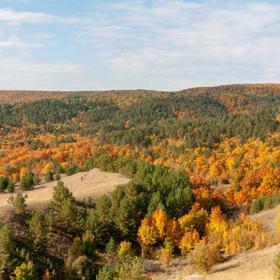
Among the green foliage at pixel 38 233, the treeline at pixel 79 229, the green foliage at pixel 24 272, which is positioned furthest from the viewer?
the green foliage at pixel 38 233

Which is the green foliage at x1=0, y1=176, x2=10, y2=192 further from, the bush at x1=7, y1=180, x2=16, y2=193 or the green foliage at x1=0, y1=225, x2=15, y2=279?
the green foliage at x1=0, y1=225, x2=15, y2=279

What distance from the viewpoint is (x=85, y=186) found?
12006cm

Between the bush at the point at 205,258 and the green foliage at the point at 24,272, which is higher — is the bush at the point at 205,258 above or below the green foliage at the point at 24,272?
above

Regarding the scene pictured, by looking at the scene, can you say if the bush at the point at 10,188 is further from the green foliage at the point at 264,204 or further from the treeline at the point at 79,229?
the green foliage at the point at 264,204

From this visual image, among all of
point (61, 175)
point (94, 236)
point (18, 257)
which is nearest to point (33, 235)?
point (18, 257)

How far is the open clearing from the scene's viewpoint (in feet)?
358

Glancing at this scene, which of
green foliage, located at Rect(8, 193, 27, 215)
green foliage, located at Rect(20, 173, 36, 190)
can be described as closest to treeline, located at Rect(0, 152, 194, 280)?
green foliage, located at Rect(8, 193, 27, 215)

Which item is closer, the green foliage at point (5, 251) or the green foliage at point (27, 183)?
the green foliage at point (5, 251)

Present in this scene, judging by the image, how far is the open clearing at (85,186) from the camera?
109 meters

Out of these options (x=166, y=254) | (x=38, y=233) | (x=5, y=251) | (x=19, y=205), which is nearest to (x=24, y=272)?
(x=5, y=251)

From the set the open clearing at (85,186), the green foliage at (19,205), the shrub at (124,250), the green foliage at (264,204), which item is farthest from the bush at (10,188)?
the green foliage at (264,204)

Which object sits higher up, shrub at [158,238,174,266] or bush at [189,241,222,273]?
bush at [189,241,222,273]

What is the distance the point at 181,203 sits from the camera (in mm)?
103062

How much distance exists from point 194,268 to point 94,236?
21010 mm
